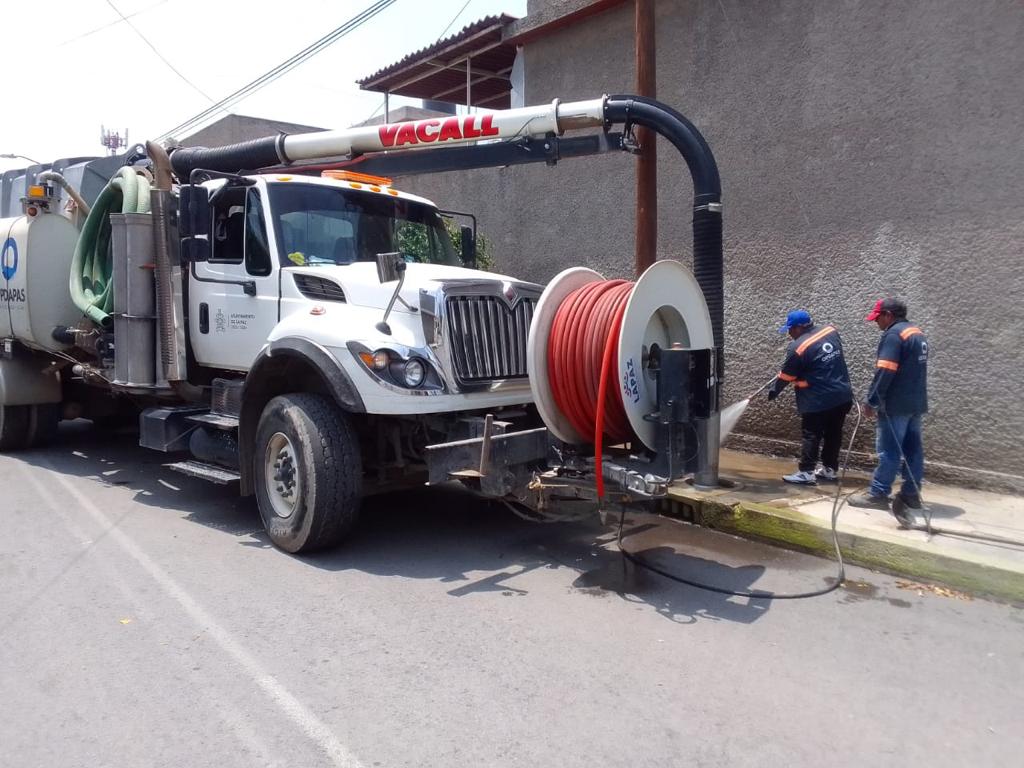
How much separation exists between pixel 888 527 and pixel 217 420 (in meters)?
5.16

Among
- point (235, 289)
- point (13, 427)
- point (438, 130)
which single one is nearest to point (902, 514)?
point (438, 130)

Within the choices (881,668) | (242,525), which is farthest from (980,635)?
(242,525)

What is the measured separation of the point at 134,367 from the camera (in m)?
7.36

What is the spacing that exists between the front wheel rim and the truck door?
887mm

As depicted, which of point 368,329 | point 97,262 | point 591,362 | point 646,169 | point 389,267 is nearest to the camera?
point 591,362

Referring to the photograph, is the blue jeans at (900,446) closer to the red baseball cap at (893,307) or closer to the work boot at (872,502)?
the work boot at (872,502)

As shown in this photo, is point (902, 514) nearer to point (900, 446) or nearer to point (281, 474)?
point (900, 446)

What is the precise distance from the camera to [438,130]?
310 inches

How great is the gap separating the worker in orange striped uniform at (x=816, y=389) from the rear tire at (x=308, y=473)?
12.2ft

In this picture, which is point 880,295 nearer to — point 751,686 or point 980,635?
point 980,635

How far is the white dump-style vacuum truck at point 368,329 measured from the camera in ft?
17.5

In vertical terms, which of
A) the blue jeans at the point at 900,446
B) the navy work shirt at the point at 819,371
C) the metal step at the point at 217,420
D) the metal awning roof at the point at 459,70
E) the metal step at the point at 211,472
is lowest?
the metal step at the point at 211,472

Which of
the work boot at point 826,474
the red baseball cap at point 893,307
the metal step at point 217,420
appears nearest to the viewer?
the red baseball cap at point 893,307

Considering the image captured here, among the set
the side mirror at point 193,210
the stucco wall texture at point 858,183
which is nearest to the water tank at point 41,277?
the side mirror at point 193,210
